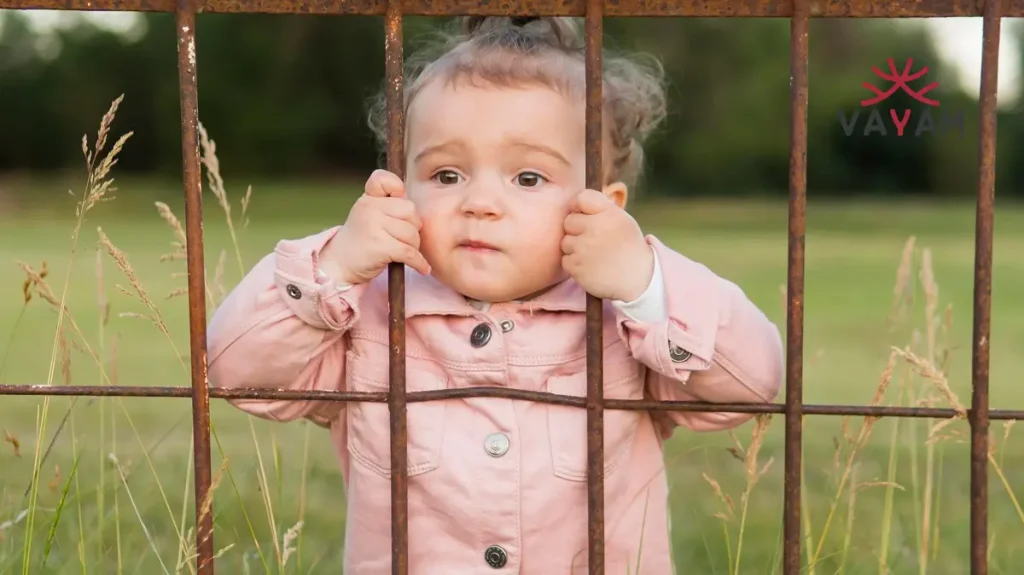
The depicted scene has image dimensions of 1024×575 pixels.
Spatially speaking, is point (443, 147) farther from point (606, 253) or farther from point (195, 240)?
point (195, 240)

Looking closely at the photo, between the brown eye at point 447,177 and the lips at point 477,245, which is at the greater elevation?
the brown eye at point 447,177

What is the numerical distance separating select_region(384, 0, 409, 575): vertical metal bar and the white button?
0.76ft

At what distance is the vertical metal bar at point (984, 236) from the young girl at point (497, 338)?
1.08ft

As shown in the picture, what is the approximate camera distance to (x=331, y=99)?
2662 centimetres

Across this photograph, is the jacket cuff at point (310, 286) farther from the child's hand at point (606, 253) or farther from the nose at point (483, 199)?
the child's hand at point (606, 253)

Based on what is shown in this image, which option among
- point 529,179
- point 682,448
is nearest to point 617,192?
point 529,179

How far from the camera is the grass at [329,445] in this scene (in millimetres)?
2215

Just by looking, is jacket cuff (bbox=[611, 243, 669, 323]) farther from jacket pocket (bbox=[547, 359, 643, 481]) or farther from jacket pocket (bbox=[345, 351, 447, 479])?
jacket pocket (bbox=[345, 351, 447, 479])

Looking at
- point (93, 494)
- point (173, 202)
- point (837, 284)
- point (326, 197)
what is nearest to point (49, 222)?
point (173, 202)

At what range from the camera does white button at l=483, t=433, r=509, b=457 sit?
1.94 m

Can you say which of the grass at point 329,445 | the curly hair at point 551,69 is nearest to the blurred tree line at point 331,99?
the grass at point 329,445

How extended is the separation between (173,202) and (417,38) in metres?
19.4

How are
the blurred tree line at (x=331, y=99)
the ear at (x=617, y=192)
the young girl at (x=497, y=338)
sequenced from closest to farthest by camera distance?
the young girl at (x=497, y=338) → the ear at (x=617, y=192) → the blurred tree line at (x=331, y=99)

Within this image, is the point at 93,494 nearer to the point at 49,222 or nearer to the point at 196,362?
the point at 196,362
